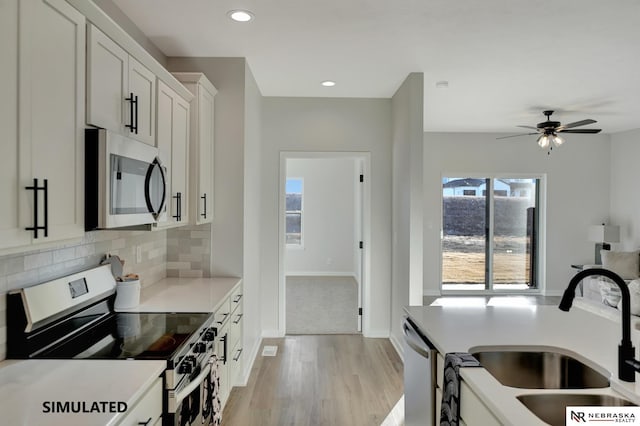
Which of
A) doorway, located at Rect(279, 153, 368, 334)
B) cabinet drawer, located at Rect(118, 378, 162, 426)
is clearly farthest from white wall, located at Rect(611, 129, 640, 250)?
cabinet drawer, located at Rect(118, 378, 162, 426)

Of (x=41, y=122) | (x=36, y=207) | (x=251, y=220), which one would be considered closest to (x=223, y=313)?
(x=251, y=220)

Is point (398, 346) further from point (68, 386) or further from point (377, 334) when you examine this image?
point (68, 386)

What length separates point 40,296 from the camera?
176 centimetres

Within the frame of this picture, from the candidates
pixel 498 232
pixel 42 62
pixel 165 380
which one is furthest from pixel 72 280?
pixel 498 232

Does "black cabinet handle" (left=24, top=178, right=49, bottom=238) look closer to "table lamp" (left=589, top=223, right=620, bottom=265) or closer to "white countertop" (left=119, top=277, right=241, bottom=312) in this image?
"white countertop" (left=119, top=277, right=241, bottom=312)

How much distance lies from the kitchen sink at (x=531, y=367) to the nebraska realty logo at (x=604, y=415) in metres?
0.44

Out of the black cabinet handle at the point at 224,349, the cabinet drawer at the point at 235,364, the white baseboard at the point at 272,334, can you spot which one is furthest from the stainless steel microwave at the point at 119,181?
the white baseboard at the point at 272,334

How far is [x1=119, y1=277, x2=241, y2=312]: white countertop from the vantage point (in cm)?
241

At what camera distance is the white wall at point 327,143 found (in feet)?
15.1

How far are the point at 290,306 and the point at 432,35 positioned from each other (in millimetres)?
4258

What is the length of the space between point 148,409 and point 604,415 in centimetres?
151

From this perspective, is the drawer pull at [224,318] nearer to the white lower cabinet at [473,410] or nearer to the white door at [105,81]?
the white door at [105,81]

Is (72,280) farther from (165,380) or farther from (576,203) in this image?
(576,203)

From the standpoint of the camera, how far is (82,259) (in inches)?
87.7
